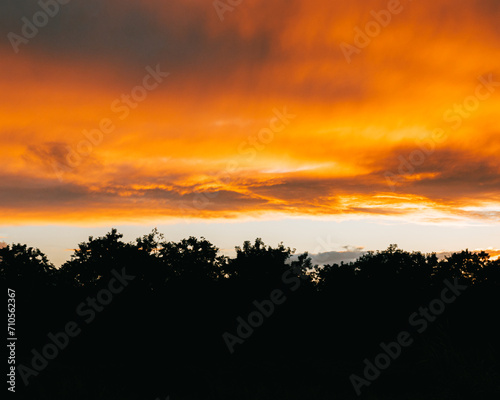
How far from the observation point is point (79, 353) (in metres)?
37.6

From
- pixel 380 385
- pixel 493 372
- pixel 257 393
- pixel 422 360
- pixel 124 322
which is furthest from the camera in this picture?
pixel 124 322

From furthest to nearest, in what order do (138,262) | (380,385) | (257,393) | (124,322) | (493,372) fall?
(138,262), (124,322), (380,385), (257,393), (493,372)

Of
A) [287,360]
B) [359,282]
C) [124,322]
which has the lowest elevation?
[287,360]

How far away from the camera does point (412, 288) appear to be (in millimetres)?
45906

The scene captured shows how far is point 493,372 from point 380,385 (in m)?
25.2

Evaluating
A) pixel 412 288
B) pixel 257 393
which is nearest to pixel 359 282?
pixel 412 288

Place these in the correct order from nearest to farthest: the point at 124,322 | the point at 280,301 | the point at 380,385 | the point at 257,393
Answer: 1. the point at 257,393
2. the point at 380,385
3. the point at 124,322
4. the point at 280,301

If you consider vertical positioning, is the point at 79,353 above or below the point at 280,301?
below

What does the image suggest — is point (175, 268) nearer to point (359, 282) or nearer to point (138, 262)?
point (138, 262)

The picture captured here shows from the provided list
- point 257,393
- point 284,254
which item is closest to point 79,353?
point 257,393

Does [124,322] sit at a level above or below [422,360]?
below

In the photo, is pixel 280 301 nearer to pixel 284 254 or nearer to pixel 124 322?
pixel 124 322

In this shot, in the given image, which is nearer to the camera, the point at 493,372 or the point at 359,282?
the point at 493,372

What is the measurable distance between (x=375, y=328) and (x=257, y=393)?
116ft
